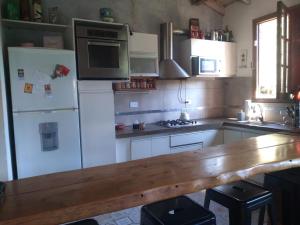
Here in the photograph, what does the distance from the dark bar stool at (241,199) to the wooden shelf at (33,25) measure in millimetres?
2432

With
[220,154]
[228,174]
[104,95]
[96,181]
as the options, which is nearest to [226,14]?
[104,95]

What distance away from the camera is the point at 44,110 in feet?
8.27

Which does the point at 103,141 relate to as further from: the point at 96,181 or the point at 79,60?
the point at 96,181

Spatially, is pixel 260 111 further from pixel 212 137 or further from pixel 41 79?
pixel 41 79

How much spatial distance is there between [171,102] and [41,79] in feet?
6.66

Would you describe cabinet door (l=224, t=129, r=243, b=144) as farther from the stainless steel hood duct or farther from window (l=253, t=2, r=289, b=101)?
the stainless steel hood duct

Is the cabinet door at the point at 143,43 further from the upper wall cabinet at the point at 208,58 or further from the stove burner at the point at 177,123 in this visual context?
the stove burner at the point at 177,123

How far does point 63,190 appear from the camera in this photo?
112cm

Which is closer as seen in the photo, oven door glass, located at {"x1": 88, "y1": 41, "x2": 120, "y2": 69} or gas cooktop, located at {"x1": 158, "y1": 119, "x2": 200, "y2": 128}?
oven door glass, located at {"x1": 88, "y1": 41, "x2": 120, "y2": 69}

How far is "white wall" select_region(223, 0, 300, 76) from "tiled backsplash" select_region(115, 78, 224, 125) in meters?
0.58

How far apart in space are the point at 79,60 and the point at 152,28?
4.64 feet

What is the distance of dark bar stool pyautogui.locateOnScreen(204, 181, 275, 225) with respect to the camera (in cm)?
150

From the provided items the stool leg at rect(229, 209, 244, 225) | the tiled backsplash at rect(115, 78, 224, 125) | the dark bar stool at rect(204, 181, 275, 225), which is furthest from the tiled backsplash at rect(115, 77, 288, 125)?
the stool leg at rect(229, 209, 244, 225)

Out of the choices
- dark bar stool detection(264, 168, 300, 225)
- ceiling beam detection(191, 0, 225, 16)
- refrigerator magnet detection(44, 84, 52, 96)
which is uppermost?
ceiling beam detection(191, 0, 225, 16)
